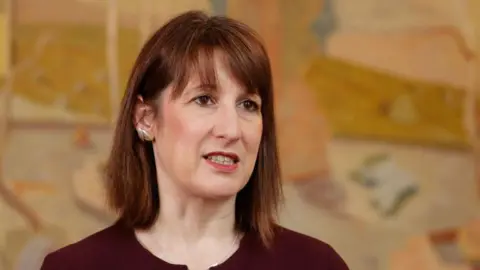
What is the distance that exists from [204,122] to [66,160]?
2.63 ft

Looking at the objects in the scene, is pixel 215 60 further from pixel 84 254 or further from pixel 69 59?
pixel 69 59

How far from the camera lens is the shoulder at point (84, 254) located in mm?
1291

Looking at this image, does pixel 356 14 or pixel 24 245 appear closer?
pixel 24 245

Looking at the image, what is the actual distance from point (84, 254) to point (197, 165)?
0.29m

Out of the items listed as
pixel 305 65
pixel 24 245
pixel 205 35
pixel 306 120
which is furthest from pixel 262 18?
pixel 24 245

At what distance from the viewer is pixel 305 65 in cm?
204

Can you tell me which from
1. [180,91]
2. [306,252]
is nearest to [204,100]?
[180,91]

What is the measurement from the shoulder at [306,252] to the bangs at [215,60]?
312mm

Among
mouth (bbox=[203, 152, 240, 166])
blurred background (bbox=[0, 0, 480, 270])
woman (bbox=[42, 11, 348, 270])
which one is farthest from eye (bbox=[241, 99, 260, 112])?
blurred background (bbox=[0, 0, 480, 270])

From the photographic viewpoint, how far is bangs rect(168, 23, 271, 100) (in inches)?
48.3

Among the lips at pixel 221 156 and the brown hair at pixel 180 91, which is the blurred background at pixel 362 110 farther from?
the lips at pixel 221 156

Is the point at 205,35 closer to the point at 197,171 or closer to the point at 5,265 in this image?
the point at 197,171

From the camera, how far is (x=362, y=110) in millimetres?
2045

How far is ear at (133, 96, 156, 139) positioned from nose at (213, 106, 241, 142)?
160 millimetres
